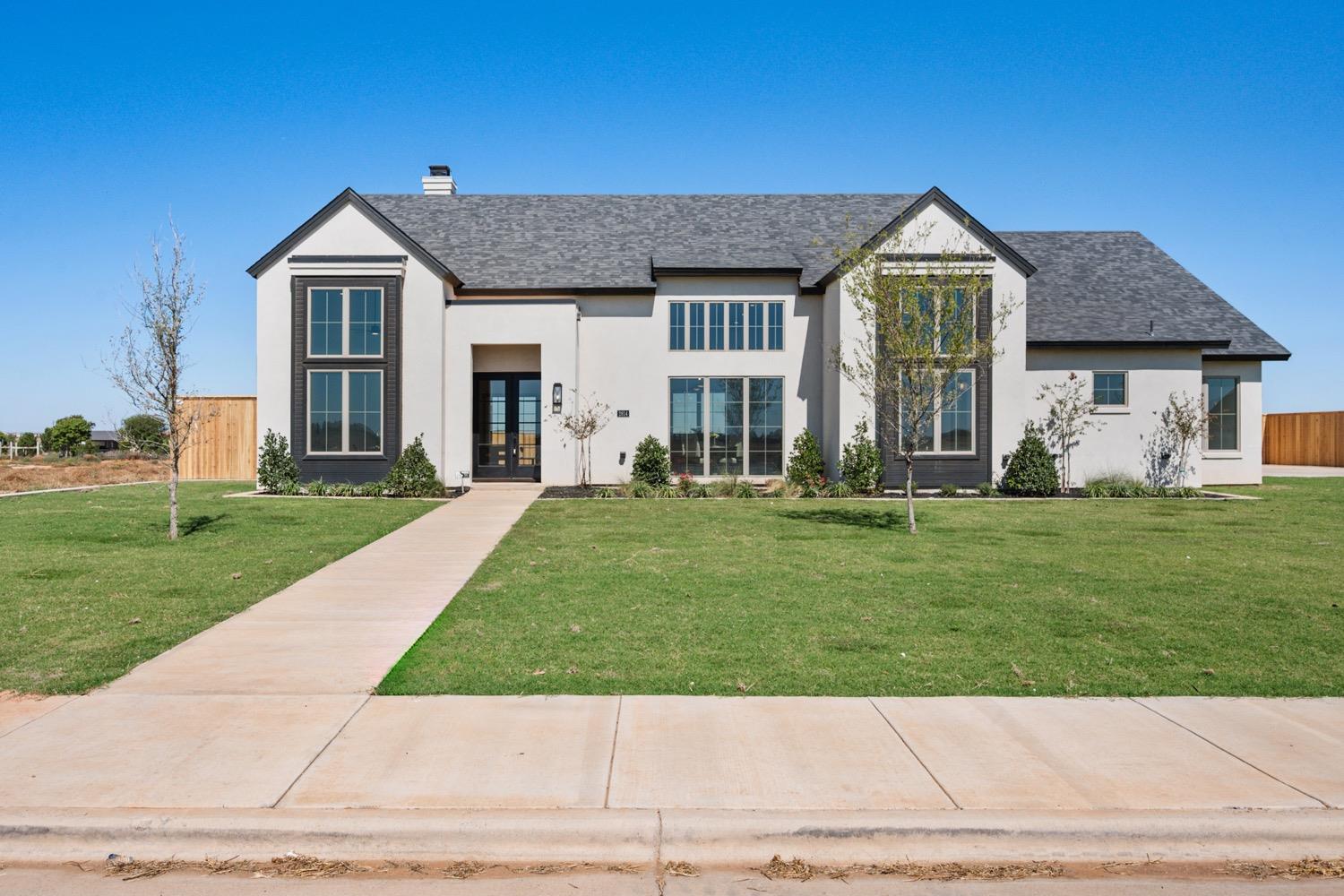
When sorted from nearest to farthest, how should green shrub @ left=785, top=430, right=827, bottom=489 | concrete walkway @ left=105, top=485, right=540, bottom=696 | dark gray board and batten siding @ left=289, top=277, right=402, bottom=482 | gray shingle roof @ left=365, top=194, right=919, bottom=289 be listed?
concrete walkway @ left=105, top=485, right=540, bottom=696
dark gray board and batten siding @ left=289, top=277, right=402, bottom=482
green shrub @ left=785, top=430, right=827, bottom=489
gray shingle roof @ left=365, top=194, right=919, bottom=289

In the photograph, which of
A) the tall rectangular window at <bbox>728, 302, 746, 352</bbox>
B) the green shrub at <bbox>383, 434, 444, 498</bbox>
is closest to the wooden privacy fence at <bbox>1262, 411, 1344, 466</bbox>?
the tall rectangular window at <bbox>728, 302, 746, 352</bbox>

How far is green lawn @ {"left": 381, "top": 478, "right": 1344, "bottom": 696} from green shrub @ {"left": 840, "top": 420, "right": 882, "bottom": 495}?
550 centimetres

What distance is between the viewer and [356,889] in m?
3.82

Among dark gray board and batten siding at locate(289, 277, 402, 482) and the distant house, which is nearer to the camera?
dark gray board and batten siding at locate(289, 277, 402, 482)

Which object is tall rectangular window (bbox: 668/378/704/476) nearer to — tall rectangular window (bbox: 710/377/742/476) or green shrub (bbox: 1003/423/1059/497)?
tall rectangular window (bbox: 710/377/742/476)

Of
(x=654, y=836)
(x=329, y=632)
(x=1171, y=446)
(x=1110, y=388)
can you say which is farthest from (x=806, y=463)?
(x=654, y=836)

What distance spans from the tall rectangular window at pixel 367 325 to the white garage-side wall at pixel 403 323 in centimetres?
54

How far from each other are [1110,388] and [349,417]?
63.0 feet

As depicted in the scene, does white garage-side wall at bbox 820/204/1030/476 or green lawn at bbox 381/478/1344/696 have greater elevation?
white garage-side wall at bbox 820/204/1030/476

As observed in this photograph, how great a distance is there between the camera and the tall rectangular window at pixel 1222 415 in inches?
928

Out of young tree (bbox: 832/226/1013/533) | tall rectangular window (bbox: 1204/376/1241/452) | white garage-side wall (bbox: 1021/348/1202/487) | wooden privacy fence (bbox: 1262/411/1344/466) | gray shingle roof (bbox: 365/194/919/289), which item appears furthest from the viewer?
wooden privacy fence (bbox: 1262/411/1344/466)

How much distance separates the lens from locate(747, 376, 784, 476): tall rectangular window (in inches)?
881

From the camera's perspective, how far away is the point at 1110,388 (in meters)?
22.5

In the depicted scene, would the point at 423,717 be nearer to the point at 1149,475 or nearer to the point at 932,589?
the point at 932,589
